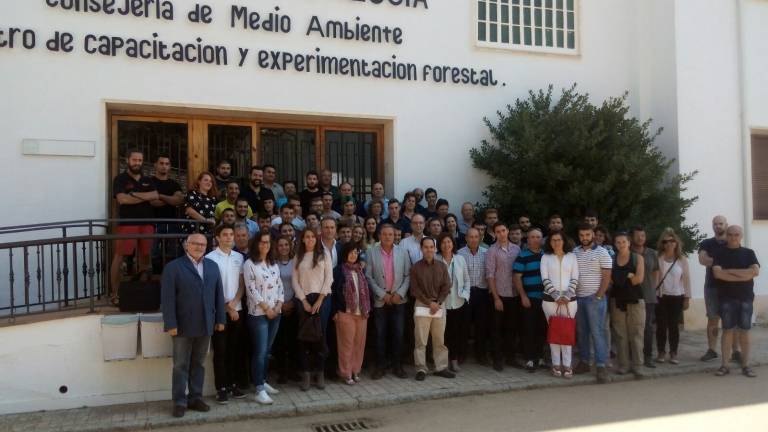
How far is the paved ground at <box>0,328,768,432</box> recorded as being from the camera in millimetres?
5637

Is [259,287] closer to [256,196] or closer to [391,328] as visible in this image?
[391,328]

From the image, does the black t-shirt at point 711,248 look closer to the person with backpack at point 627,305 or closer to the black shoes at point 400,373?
the person with backpack at point 627,305

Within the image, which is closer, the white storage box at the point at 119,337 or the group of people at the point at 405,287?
the white storage box at the point at 119,337

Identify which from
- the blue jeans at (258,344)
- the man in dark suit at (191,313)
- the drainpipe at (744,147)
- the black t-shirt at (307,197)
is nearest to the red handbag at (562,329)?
the blue jeans at (258,344)

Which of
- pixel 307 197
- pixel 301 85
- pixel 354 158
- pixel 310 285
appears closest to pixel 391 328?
pixel 310 285

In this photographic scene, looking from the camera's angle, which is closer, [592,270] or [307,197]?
[592,270]

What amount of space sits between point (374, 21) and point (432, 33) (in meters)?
0.96

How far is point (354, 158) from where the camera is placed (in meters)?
9.66

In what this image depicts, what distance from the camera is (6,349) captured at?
19.3 feet

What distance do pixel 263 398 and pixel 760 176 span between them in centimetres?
974

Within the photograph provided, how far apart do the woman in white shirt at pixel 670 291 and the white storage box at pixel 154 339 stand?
19.6 ft

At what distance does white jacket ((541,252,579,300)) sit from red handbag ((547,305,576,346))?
18cm

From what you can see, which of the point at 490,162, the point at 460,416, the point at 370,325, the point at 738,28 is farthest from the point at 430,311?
the point at 738,28

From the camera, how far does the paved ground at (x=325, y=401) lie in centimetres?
564
